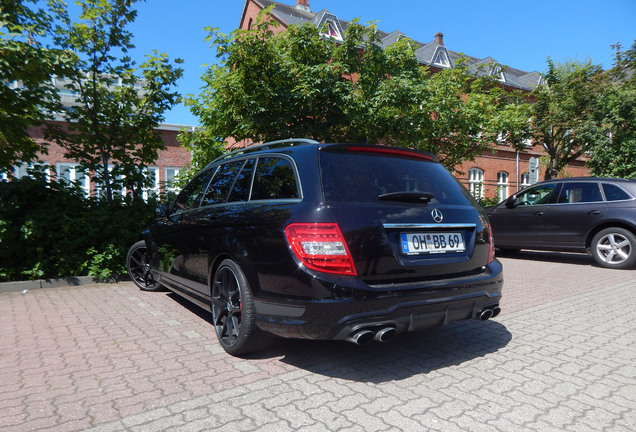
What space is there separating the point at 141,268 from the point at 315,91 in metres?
5.13

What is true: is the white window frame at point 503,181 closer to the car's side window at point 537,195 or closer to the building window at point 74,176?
the car's side window at point 537,195

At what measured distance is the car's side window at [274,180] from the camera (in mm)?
3018

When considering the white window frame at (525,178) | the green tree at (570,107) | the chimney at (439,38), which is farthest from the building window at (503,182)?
the chimney at (439,38)

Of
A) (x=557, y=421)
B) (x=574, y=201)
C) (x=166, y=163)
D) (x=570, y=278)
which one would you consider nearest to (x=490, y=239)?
(x=557, y=421)

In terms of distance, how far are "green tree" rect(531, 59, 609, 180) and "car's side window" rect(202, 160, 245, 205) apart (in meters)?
17.5

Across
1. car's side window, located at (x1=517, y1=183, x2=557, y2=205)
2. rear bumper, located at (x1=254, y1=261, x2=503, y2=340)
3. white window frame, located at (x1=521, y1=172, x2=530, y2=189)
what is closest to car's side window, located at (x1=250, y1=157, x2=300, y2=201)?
rear bumper, located at (x1=254, y1=261, x2=503, y2=340)

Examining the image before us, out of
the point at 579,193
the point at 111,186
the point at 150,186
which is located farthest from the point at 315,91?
the point at 579,193

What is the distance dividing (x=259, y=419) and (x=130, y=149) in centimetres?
719

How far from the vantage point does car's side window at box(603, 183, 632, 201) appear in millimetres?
7864

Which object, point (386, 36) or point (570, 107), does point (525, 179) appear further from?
point (386, 36)

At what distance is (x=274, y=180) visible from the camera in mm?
3227

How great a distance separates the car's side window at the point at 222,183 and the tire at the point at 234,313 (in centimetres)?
77

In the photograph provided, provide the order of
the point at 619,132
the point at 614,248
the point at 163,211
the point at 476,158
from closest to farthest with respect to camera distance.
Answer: the point at 163,211
the point at 614,248
the point at 619,132
the point at 476,158

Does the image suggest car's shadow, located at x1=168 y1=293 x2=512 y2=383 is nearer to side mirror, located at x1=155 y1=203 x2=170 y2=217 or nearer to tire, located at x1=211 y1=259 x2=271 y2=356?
tire, located at x1=211 y1=259 x2=271 y2=356
